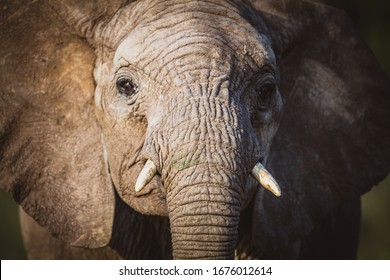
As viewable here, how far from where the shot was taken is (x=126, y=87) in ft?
8.91

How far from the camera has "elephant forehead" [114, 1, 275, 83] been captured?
2598mm

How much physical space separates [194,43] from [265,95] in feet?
0.98

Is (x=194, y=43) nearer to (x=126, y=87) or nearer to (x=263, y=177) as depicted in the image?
(x=126, y=87)

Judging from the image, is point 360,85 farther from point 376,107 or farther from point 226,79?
point 226,79

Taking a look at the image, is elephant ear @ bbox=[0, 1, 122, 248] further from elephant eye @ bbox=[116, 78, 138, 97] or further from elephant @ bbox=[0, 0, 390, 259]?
elephant eye @ bbox=[116, 78, 138, 97]

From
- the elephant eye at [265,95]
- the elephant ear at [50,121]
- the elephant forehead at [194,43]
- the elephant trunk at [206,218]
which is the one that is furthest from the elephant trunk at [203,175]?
the elephant ear at [50,121]

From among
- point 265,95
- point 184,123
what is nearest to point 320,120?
point 265,95

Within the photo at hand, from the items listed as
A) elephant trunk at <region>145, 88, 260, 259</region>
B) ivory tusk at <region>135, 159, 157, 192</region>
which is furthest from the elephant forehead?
ivory tusk at <region>135, 159, 157, 192</region>

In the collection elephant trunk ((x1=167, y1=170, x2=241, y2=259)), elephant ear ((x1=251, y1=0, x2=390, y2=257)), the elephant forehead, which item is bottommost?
elephant ear ((x1=251, y1=0, x2=390, y2=257))

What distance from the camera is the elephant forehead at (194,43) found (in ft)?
8.52

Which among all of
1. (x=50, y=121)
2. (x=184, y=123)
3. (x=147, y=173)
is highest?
(x=184, y=123)

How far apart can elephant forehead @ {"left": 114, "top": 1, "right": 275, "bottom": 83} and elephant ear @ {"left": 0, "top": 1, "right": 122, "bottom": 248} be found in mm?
278

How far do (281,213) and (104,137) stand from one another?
66 centimetres

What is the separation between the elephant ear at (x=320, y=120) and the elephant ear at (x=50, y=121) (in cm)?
61
